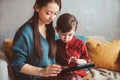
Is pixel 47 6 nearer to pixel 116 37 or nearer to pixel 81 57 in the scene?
pixel 81 57

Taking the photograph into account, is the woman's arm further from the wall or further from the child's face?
the wall

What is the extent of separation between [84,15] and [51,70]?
55cm

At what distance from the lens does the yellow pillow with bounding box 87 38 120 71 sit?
179 centimetres

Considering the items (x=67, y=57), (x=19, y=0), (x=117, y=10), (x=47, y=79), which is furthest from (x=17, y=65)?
(x=117, y=10)

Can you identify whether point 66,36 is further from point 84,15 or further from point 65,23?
point 84,15

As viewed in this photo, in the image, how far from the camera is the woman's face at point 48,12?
1495 mm

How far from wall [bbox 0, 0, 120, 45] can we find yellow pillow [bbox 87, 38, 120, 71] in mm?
121

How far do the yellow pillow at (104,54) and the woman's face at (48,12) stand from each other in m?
0.39

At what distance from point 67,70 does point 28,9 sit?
48 cm

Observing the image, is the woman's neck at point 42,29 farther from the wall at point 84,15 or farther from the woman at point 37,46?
the wall at point 84,15

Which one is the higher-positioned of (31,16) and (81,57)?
(31,16)

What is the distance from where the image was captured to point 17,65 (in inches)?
58.7

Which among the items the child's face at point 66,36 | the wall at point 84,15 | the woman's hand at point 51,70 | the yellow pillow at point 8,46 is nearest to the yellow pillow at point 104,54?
the wall at point 84,15

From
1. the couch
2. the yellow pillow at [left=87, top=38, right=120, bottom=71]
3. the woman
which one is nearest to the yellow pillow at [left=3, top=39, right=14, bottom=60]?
the couch
